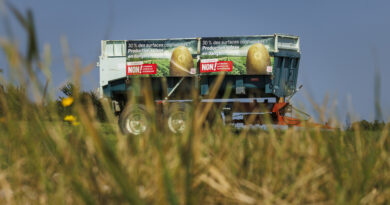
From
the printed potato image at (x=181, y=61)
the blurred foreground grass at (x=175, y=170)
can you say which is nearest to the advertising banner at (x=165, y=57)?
the printed potato image at (x=181, y=61)

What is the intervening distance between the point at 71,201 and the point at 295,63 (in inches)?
567

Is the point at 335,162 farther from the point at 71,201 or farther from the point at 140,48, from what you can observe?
the point at 140,48

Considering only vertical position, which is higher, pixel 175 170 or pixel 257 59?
pixel 257 59

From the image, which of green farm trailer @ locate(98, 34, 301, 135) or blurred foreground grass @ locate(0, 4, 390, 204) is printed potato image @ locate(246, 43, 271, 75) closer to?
green farm trailer @ locate(98, 34, 301, 135)

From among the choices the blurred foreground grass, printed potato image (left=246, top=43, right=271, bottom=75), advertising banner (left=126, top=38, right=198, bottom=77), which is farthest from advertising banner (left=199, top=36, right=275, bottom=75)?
the blurred foreground grass

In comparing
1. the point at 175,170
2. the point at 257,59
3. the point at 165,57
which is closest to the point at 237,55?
→ the point at 257,59

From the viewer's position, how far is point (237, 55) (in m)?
14.2

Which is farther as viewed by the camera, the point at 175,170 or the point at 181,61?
the point at 181,61

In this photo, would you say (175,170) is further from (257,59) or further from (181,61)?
(181,61)

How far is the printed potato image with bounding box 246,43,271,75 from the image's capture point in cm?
1398

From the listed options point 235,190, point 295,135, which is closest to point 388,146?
point 295,135

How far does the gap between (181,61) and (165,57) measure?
66 centimetres

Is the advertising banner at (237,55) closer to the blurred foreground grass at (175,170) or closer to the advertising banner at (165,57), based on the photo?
the advertising banner at (165,57)

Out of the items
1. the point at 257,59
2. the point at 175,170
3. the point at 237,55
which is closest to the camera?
the point at 175,170
